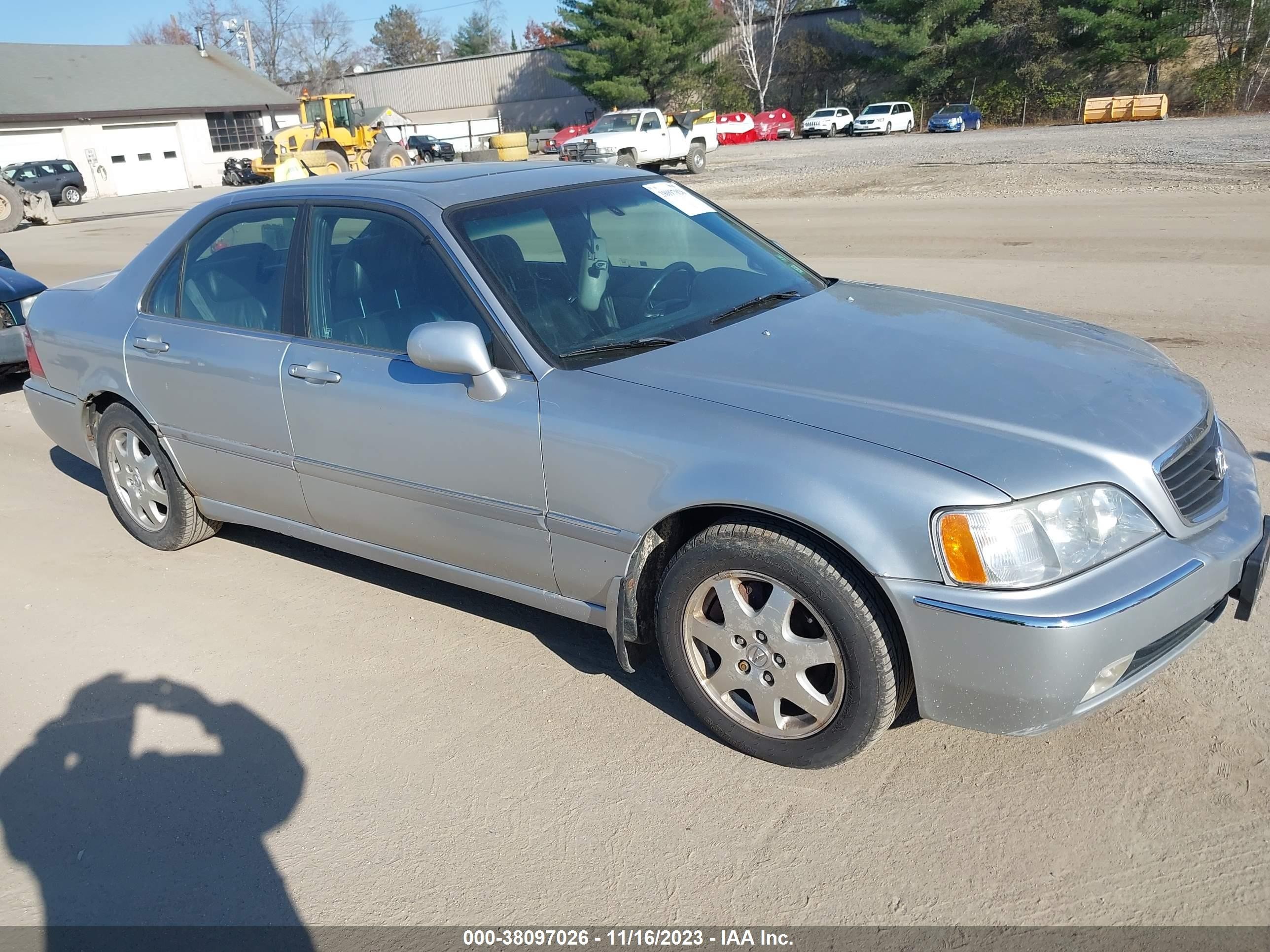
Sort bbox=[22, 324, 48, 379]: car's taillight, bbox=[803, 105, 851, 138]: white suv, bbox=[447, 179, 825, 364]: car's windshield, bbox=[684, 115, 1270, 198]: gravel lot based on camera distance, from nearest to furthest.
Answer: bbox=[447, 179, 825, 364]: car's windshield
bbox=[22, 324, 48, 379]: car's taillight
bbox=[684, 115, 1270, 198]: gravel lot
bbox=[803, 105, 851, 138]: white suv

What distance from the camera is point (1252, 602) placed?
301 cm

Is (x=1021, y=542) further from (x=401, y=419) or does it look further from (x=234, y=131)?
(x=234, y=131)

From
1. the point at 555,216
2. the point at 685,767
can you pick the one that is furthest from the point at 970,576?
the point at 555,216

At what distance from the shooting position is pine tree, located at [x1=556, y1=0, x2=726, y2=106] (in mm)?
55062

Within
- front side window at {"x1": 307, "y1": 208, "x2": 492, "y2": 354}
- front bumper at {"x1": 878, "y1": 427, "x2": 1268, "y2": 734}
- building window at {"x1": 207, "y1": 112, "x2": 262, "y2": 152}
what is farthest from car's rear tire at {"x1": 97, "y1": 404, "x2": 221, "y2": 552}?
building window at {"x1": 207, "y1": 112, "x2": 262, "y2": 152}

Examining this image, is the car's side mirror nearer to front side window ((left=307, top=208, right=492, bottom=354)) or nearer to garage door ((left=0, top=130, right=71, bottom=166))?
front side window ((left=307, top=208, right=492, bottom=354))

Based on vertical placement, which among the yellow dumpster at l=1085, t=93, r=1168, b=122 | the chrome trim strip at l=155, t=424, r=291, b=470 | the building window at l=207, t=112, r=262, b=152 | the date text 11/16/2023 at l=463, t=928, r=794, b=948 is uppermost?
the building window at l=207, t=112, r=262, b=152

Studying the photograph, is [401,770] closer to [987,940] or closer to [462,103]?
[987,940]

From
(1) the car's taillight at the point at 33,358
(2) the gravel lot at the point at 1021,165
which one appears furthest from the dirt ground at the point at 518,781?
(2) the gravel lot at the point at 1021,165

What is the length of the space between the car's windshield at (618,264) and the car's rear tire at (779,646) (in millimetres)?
847

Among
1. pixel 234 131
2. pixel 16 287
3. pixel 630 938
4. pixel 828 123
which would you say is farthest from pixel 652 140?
pixel 234 131

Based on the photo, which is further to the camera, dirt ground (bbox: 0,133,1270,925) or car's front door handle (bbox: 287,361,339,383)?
car's front door handle (bbox: 287,361,339,383)

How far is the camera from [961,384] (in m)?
3.11

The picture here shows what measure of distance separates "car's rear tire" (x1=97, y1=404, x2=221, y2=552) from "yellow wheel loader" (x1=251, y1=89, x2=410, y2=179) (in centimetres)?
2952
